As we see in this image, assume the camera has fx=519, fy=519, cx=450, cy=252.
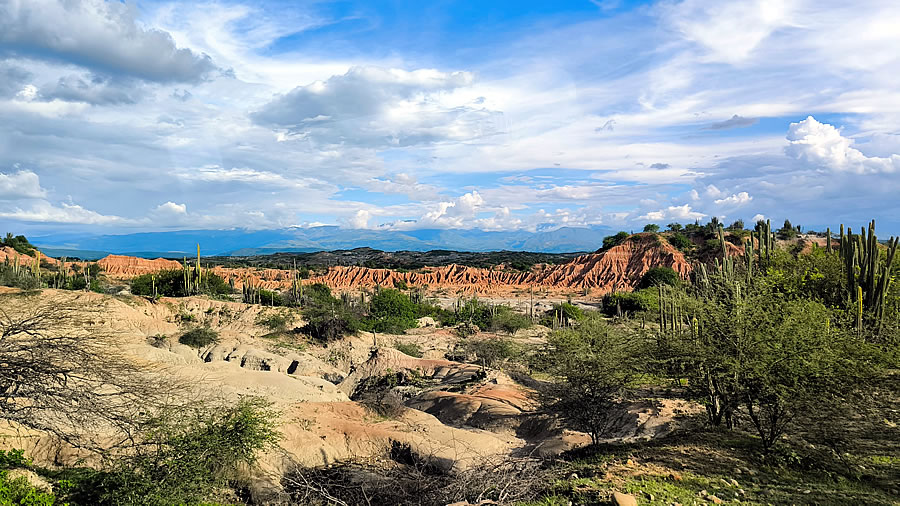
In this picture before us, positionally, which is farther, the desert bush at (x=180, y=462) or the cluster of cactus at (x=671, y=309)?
the cluster of cactus at (x=671, y=309)

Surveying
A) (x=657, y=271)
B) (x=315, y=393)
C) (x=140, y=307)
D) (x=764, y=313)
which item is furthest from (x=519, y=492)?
(x=657, y=271)

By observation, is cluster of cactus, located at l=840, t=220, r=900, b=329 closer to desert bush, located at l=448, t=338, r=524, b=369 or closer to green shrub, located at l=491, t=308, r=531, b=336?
desert bush, located at l=448, t=338, r=524, b=369

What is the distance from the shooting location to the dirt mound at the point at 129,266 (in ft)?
275

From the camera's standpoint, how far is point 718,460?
12.3m

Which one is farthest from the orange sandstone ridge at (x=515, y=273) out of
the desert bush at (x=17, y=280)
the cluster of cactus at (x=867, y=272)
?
the cluster of cactus at (x=867, y=272)

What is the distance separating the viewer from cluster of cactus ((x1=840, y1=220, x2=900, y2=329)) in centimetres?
1867

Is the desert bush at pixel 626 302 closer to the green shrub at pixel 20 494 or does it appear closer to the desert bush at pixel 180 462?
the desert bush at pixel 180 462

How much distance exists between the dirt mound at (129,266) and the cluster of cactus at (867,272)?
8583 cm

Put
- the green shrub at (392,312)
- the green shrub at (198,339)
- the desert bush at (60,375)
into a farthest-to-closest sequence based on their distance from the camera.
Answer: the green shrub at (392,312)
the green shrub at (198,339)
the desert bush at (60,375)

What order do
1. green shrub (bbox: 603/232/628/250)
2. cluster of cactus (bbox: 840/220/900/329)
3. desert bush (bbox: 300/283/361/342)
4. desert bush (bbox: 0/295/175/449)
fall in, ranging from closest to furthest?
desert bush (bbox: 0/295/175/449)
cluster of cactus (bbox: 840/220/900/329)
desert bush (bbox: 300/283/361/342)
green shrub (bbox: 603/232/628/250)

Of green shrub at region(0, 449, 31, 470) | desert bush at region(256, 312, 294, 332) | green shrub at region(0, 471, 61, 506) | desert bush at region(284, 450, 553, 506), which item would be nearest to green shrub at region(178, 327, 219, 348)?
desert bush at region(256, 312, 294, 332)

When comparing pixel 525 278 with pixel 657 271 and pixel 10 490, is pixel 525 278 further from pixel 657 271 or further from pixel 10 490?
pixel 10 490

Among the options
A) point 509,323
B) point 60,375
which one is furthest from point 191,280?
point 60,375

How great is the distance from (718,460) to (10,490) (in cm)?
1434
